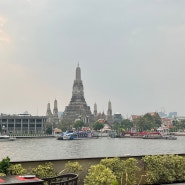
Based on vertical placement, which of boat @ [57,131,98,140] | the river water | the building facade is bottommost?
the river water

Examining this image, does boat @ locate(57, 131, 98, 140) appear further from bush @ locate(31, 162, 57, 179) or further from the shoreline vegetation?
bush @ locate(31, 162, 57, 179)

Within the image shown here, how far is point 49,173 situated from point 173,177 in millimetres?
4239

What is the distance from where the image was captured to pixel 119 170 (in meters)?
11.1

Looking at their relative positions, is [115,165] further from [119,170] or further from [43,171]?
[43,171]

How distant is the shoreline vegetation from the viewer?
9.74 meters

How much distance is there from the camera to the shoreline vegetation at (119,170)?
974 cm

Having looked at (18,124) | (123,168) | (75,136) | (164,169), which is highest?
(18,124)

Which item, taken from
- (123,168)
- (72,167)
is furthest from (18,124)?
(72,167)

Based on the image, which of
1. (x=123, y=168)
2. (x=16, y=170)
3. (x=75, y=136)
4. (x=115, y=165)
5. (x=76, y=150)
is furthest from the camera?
(x=75, y=136)

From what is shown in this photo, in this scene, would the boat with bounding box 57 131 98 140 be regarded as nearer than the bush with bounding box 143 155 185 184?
No

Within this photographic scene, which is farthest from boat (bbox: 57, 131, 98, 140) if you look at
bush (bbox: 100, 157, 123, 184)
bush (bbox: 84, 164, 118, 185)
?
bush (bbox: 84, 164, 118, 185)

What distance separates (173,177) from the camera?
12.1 metres

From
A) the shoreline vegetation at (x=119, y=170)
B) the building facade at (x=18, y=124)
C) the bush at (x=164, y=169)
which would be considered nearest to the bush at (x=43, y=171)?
the shoreline vegetation at (x=119, y=170)

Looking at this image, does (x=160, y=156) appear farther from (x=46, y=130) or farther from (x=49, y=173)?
(x=46, y=130)
